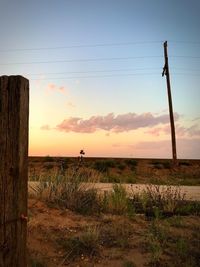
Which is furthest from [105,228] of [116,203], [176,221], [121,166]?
[121,166]

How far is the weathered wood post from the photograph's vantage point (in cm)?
311

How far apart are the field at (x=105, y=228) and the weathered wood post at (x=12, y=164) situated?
2764 millimetres

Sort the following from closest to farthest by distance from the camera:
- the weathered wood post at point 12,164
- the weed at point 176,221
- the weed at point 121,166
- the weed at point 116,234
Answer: the weathered wood post at point 12,164 → the weed at point 116,234 → the weed at point 176,221 → the weed at point 121,166

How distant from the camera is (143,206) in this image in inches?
384

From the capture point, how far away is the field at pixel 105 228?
6.20 metres

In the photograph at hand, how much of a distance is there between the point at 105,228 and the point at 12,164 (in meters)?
4.86

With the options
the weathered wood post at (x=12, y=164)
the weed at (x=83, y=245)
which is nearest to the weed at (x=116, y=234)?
the weed at (x=83, y=245)

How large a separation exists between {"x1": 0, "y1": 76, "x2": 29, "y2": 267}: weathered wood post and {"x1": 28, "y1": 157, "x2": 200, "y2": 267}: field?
2.76 meters

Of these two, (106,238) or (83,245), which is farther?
(106,238)

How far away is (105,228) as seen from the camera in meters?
7.67

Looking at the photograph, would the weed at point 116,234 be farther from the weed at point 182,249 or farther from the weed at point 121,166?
the weed at point 121,166

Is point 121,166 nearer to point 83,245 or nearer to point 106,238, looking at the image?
point 106,238

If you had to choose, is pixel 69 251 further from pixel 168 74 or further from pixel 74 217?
pixel 168 74

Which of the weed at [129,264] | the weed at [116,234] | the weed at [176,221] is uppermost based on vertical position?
the weed at [176,221]
